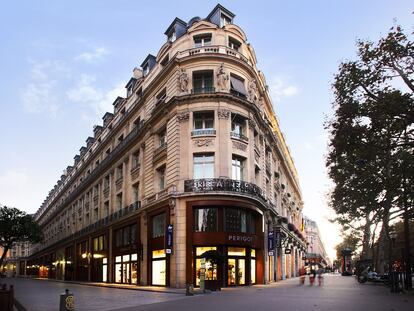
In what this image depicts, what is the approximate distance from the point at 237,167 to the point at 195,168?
134 inches

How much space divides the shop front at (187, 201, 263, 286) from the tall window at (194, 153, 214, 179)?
2.36m

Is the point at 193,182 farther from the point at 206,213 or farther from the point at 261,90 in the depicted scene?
the point at 261,90

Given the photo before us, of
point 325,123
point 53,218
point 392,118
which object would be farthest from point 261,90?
point 53,218

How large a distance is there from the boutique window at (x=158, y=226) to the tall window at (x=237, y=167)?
6.79 metres

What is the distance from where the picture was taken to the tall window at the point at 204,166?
108 feet

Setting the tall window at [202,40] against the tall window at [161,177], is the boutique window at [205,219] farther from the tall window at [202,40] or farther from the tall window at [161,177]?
the tall window at [202,40]

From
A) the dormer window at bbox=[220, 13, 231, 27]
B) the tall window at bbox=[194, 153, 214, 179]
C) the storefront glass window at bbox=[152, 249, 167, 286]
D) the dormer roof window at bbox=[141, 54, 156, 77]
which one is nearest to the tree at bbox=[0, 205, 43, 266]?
the dormer roof window at bbox=[141, 54, 156, 77]

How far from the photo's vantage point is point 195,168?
3309 cm

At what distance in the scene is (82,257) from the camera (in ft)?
192

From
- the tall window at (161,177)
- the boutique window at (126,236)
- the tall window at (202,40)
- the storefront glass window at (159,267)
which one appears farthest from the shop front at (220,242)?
the tall window at (202,40)

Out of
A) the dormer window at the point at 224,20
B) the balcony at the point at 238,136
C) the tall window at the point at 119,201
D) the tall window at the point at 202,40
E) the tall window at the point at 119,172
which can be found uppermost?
the dormer window at the point at 224,20

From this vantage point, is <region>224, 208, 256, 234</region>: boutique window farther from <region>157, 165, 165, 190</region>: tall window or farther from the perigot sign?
<region>157, 165, 165, 190</region>: tall window

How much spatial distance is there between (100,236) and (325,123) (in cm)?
3734

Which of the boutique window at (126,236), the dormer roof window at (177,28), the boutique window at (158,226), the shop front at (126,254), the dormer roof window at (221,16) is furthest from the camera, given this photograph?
the boutique window at (126,236)
